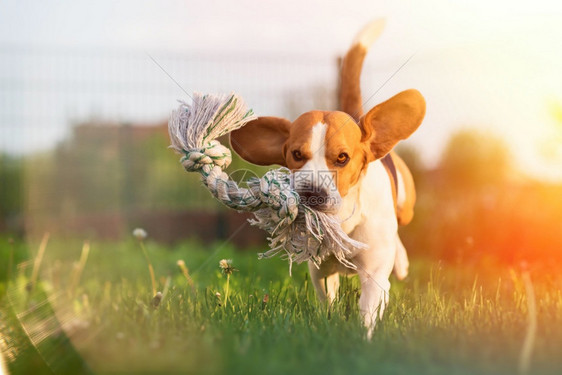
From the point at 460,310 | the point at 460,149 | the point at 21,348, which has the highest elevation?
the point at 460,149

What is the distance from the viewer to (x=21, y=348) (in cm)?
167

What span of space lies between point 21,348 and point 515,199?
1852 millimetres

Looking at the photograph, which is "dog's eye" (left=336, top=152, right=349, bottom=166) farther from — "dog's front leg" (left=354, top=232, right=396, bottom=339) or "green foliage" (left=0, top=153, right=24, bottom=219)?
"green foliage" (left=0, top=153, right=24, bottom=219)

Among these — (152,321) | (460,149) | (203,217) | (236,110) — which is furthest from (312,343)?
(203,217)

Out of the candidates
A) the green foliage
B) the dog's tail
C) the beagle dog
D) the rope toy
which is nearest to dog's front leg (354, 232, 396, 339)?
the beagle dog

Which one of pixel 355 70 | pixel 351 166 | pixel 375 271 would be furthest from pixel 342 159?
pixel 355 70

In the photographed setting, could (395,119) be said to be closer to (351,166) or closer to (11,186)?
(351,166)

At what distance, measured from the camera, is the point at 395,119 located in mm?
1620

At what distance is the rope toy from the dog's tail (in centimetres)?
44

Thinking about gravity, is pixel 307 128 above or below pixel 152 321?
above

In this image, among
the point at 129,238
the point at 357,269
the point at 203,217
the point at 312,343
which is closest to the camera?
the point at 312,343

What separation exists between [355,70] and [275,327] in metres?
0.87

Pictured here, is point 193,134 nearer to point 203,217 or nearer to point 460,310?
point 460,310

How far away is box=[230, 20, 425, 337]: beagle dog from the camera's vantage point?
147 centimetres
